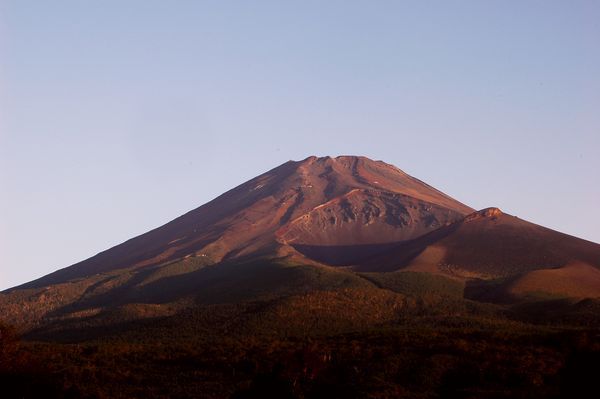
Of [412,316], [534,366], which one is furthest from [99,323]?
[534,366]

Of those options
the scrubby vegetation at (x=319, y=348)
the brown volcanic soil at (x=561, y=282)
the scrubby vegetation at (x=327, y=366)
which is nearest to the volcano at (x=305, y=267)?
the brown volcanic soil at (x=561, y=282)

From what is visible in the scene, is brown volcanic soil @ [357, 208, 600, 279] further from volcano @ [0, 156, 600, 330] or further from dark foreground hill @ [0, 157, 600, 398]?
dark foreground hill @ [0, 157, 600, 398]

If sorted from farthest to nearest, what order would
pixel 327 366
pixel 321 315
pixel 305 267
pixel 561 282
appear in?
pixel 305 267
pixel 561 282
pixel 321 315
pixel 327 366

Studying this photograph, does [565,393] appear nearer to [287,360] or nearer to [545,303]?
[287,360]

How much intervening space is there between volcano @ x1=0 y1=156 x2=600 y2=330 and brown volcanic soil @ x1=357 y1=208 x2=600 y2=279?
21cm

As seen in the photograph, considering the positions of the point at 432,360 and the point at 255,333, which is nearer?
the point at 432,360

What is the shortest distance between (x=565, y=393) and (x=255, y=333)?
48.1 metres

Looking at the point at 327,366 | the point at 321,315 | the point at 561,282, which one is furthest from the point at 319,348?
the point at 561,282

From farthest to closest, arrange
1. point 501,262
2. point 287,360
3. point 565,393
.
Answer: point 501,262 → point 287,360 → point 565,393

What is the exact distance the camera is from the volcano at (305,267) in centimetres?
12606

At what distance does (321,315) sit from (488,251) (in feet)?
217

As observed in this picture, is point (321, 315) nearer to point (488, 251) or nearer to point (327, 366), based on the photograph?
point (327, 366)

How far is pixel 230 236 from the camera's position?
187500 mm

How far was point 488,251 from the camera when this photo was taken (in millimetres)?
159375
